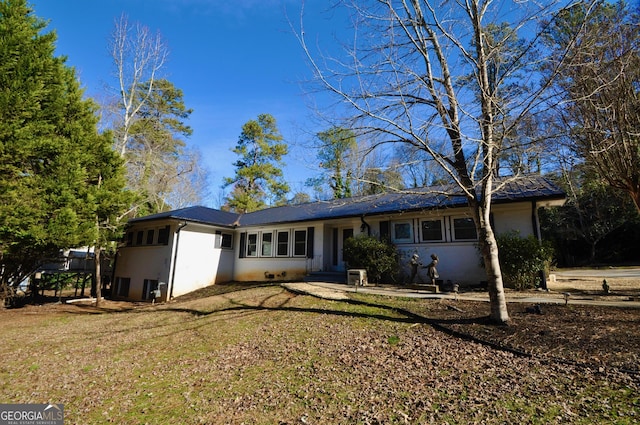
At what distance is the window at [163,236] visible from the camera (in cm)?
1606

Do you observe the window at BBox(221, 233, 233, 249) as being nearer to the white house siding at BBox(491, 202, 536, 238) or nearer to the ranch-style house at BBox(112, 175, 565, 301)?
the ranch-style house at BBox(112, 175, 565, 301)

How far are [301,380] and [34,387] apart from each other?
470cm

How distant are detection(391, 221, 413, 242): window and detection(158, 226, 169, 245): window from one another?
37.6ft

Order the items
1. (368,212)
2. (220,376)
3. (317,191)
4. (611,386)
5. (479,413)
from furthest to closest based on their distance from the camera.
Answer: (317,191) < (368,212) < (220,376) < (611,386) < (479,413)

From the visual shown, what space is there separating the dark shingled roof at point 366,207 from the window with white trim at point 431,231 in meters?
0.82

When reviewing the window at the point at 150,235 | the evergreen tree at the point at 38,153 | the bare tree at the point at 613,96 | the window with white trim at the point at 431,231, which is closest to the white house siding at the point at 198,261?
the window at the point at 150,235

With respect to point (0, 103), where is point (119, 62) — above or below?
above

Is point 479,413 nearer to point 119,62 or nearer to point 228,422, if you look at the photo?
point 228,422

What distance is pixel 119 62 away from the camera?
18016mm

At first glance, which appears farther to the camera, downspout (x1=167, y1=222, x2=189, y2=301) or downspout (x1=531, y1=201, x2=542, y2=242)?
downspout (x1=167, y1=222, x2=189, y2=301)

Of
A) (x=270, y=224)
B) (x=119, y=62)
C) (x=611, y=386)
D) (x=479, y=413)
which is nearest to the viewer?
(x=479, y=413)

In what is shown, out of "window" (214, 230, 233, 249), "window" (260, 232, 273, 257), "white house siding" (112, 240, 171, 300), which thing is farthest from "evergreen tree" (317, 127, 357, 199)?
"window" (214, 230, 233, 249)

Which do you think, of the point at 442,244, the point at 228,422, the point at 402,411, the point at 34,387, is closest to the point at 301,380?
the point at 228,422

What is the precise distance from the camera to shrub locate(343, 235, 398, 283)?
12.5 m
